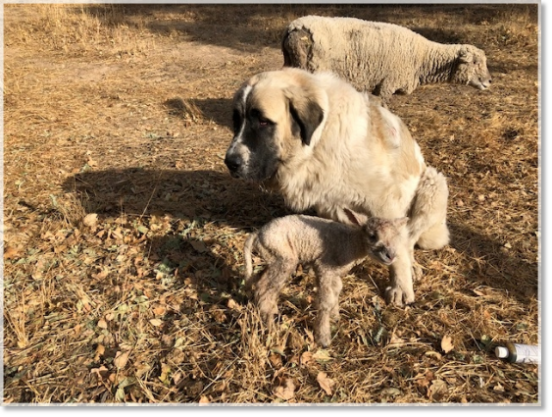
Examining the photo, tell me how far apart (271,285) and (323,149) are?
126cm

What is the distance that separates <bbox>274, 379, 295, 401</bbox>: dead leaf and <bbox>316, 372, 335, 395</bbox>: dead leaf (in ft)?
0.66

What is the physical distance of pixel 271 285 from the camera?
325cm

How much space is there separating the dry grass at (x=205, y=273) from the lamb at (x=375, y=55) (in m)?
0.76

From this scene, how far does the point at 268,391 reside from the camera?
2916 millimetres

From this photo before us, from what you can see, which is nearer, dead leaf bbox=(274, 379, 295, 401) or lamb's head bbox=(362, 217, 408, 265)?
dead leaf bbox=(274, 379, 295, 401)

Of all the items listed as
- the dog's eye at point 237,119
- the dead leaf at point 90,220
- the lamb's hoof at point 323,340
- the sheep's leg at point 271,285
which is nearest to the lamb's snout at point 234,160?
the dog's eye at point 237,119

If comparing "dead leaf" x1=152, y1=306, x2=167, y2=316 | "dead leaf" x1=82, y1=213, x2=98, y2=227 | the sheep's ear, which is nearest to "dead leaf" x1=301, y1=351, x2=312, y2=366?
"dead leaf" x1=152, y1=306, x2=167, y2=316

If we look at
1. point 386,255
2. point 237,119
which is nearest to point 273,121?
point 237,119

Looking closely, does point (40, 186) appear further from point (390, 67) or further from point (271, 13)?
point (271, 13)

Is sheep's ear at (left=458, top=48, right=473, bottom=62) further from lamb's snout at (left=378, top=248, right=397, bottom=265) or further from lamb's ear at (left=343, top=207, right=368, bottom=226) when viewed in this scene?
lamb's snout at (left=378, top=248, right=397, bottom=265)

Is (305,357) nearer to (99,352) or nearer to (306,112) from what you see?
(99,352)

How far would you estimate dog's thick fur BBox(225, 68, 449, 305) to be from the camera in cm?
336

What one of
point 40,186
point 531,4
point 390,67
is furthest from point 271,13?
point 40,186

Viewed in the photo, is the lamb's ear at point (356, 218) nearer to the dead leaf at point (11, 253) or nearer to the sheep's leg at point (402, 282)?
the sheep's leg at point (402, 282)
